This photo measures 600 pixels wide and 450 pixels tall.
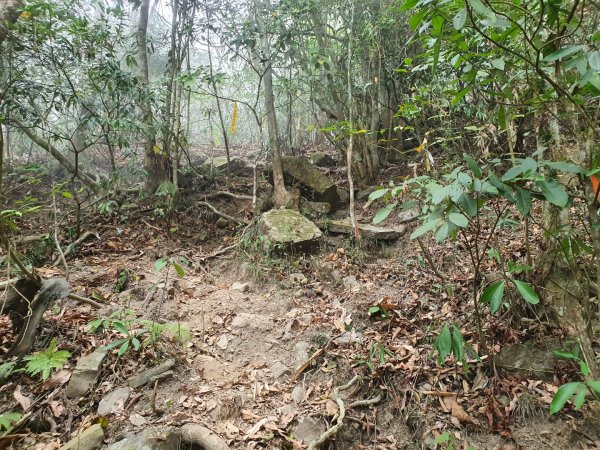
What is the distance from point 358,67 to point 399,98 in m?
1.23

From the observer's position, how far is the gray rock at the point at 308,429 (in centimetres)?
281

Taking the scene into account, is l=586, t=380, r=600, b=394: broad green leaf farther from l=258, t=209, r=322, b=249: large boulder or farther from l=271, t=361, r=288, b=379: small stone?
l=258, t=209, r=322, b=249: large boulder

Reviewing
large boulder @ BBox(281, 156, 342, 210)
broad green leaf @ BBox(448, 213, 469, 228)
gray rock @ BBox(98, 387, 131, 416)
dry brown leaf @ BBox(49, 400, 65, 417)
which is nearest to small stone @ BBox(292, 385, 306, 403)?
gray rock @ BBox(98, 387, 131, 416)

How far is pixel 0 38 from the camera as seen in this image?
487cm

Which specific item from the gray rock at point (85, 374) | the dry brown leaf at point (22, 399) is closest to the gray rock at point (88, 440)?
the gray rock at point (85, 374)

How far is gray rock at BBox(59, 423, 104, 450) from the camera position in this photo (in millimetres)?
2391

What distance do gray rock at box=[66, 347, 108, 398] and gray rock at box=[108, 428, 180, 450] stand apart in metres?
0.76

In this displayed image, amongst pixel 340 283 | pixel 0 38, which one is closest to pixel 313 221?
pixel 340 283

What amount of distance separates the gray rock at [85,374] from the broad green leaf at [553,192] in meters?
3.53

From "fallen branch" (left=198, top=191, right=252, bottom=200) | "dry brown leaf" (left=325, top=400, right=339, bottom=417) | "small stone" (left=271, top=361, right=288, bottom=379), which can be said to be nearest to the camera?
"dry brown leaf" (left=325, top=400, right=339, bottom=417)

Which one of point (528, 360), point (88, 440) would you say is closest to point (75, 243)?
point (88, 440)

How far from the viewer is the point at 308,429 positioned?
2.87m

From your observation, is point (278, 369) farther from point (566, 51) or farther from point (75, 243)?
point (75, 243)

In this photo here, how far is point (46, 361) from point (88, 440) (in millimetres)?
875
